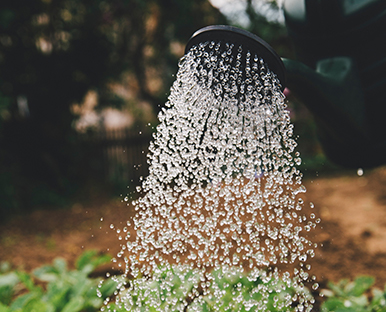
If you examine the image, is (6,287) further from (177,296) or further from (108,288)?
(177,296)

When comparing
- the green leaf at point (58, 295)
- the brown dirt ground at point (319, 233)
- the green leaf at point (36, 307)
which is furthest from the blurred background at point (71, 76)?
the green leaf at point (36, 307)

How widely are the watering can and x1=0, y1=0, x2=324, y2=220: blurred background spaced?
179 inches

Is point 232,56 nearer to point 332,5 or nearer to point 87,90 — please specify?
point 332,5

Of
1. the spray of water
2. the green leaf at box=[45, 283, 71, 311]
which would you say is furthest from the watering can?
the green leaf at box=[45, 283, 71, 311]

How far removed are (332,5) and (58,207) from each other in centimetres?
579

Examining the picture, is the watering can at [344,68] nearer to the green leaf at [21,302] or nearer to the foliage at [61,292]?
the foliage at [61,292]

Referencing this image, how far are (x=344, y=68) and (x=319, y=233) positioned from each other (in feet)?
11.2

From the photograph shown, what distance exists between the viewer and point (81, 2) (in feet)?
18.1

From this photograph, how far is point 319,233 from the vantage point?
14.2 feet

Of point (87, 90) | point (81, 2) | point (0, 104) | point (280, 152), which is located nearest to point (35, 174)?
point (87, 90)

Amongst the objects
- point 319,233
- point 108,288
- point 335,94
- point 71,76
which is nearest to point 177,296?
point 108,288

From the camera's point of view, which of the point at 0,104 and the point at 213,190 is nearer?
the point at 213,190

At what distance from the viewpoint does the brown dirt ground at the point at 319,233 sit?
141 inches

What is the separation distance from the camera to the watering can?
1285 millimetres
